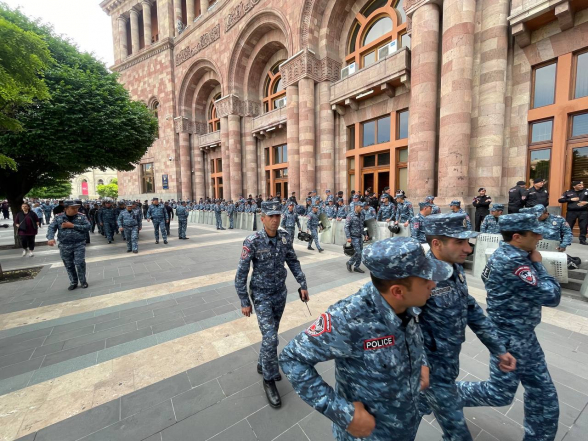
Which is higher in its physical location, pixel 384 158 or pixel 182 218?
pixel 384 158

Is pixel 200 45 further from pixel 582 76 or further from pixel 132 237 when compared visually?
pixel 582 76

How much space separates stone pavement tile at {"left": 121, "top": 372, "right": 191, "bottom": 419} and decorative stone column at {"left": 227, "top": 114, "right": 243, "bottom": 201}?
723 inches

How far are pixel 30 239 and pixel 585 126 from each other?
18491mm

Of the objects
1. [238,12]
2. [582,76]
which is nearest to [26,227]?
[582,76]

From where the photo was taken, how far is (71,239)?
5.69 m

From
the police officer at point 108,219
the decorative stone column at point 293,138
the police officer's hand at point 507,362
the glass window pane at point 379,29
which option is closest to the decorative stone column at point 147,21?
the decorative stone column at point 293,138

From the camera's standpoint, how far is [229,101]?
1981cm

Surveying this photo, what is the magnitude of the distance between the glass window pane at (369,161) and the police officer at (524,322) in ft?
40.4

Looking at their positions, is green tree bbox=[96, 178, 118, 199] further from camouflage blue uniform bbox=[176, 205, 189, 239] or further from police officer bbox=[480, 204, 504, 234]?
police officer bbox=[480, 204, 504, 234]

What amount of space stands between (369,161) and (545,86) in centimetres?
697

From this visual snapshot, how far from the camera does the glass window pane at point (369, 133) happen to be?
13.5 m

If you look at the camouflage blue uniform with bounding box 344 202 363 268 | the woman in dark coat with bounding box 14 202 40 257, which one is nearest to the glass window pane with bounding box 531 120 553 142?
the camouflage blue uniform with bounding box 344 202 363 268

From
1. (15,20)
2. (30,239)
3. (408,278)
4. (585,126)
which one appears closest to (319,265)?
(408,278)

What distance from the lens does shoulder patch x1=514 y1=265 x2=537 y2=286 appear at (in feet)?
6.16
